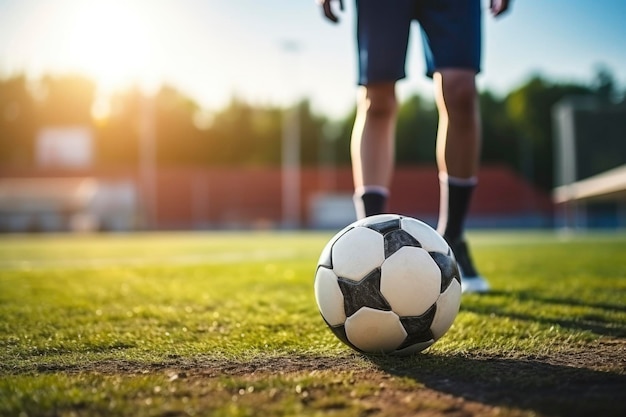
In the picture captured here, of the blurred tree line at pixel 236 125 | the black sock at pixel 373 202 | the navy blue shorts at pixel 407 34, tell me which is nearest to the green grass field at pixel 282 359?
the black sock at pixel 373 202

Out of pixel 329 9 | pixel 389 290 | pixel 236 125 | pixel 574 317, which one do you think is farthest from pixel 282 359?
pixel 236 125

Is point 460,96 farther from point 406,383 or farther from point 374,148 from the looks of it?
point 406,383

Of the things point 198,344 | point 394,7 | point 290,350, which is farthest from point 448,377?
point 394,7

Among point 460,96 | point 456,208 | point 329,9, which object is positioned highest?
point 329,9

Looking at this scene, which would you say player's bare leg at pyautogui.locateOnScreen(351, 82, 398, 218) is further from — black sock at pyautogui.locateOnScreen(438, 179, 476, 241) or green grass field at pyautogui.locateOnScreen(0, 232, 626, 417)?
green grass field at pyautogui.locateOnScreen(0, 232, 626, 417)

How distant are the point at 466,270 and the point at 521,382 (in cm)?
161

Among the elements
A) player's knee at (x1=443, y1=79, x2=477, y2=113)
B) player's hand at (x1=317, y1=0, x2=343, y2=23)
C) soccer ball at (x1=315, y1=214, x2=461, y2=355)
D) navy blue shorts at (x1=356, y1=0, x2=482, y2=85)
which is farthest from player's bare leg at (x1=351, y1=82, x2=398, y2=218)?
soccer ball at (x1=315, y1=214, x2=461, y2=355)

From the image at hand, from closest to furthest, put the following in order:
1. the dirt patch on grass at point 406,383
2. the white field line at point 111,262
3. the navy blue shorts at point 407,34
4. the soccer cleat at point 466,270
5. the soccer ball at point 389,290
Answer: the dirt patch on grass at point 406,383 → the soccer ball at point 389,290 → the navy blue shorts at point 407,34 → the soccer cleat at point 466,270 → the white field line at point 111,262

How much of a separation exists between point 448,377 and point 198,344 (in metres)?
0.76

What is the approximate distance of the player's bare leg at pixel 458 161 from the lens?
2.83m

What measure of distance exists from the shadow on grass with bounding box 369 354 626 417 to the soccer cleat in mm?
1331

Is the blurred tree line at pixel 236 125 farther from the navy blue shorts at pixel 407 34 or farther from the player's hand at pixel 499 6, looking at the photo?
the navy blue shorts at pixel 407 34

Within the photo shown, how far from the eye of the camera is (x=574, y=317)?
226cm

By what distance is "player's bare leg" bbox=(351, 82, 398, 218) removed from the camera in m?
2.80
